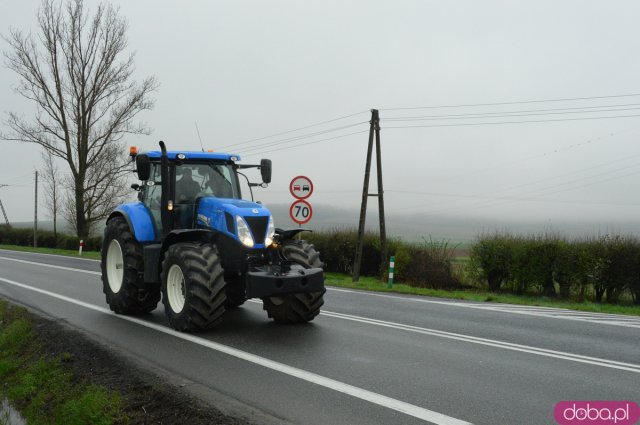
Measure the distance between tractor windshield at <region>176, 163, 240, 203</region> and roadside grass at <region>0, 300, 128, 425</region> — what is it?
9.55 feet

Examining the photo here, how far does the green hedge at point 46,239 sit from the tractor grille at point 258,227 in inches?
1314

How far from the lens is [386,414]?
4512 millimetres

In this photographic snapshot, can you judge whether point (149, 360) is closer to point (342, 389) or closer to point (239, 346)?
point (239, 346)

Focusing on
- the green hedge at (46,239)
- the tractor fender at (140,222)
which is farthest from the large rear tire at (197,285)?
the green hedge at (46,239)

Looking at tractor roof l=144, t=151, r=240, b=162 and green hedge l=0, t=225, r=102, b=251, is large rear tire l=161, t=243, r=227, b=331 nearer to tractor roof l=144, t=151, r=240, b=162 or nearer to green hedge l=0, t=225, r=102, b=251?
tractor roof l=144, t=151, r=240, b=162

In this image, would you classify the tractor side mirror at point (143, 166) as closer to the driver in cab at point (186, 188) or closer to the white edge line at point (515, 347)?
the driver in cab at point (186, 188)

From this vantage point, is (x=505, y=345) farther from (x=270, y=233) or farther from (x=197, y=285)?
(x=197, y=285)

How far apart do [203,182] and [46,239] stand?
44363mm

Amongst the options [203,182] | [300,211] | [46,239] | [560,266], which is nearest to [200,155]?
[203,182]

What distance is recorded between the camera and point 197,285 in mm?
7332

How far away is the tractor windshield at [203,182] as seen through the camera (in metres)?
8.76

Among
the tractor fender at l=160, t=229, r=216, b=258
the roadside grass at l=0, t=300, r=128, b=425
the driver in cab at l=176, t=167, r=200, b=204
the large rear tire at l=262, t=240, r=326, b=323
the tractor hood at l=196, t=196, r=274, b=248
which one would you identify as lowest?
the roadside grass at l=0, t=300, r=128, b=425

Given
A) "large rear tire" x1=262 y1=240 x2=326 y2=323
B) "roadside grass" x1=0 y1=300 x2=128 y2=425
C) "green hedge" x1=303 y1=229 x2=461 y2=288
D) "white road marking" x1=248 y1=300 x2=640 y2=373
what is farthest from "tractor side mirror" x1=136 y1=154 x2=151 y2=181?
"green hedge" x1=303 y1=229 x2=461 y2=288

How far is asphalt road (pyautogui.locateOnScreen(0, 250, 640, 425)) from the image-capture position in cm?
472
